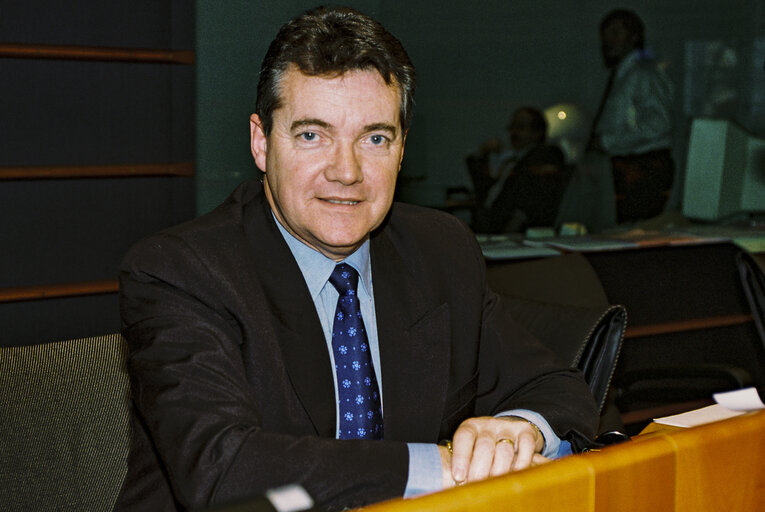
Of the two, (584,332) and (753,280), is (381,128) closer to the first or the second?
(584,332)

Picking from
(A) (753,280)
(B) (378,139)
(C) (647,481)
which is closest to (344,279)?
(B) (378,139)

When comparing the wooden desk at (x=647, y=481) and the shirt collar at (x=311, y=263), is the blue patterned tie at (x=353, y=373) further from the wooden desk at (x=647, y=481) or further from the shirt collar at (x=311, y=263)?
the wooden desk at (x=647, y=481)

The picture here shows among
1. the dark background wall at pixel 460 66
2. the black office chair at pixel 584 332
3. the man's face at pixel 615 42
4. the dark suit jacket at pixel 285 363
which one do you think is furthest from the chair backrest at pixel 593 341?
the man's face at pixel 615 42

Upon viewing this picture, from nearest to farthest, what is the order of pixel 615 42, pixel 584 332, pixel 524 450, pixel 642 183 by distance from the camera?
pixel 524 450, pixel 584 332, pixel 615 42, pixel 642 183

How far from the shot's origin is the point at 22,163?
367cm

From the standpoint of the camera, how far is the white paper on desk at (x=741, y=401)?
100 centimetres

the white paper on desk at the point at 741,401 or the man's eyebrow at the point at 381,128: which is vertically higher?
the man's eyebrow at the point at 381,128

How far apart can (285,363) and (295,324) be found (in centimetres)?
7

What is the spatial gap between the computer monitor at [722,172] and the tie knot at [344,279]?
11.7 ft

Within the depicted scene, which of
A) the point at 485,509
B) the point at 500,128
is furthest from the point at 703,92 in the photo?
the point at 485,509

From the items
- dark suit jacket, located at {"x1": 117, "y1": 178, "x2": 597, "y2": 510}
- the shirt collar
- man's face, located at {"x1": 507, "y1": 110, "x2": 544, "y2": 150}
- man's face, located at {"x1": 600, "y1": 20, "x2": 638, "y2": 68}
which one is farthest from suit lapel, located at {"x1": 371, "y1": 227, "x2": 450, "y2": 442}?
man's face, located at {"x1": 600, "y1": 20, "x2": 638, "y2": 68}

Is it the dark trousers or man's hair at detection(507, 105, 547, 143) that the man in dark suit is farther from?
the dark trousers

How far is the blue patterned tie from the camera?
1.53 m

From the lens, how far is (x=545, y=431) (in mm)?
1468
